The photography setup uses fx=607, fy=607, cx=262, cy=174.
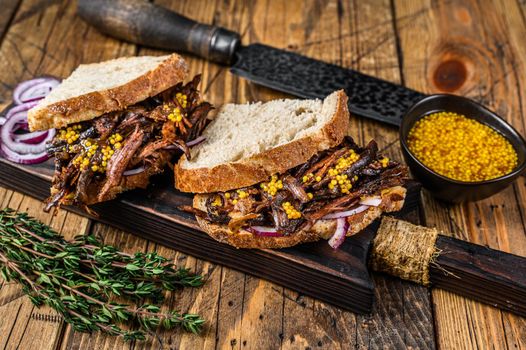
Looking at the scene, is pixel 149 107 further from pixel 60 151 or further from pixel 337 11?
pixel 337 11

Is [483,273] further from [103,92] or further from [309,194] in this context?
[103,92]

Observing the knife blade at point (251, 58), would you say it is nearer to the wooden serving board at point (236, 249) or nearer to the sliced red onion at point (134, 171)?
the wooden serving board at point (236, 249)

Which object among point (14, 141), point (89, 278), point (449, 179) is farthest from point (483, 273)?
point (14, 141)

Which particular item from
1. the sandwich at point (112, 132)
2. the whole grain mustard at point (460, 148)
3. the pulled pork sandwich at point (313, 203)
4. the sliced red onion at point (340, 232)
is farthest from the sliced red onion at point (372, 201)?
the sandwich at point (112, 132)

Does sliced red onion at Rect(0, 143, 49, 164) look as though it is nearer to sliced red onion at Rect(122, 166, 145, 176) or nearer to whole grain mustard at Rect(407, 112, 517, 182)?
sliced red onion at Rect(122, 166, 145, 176)

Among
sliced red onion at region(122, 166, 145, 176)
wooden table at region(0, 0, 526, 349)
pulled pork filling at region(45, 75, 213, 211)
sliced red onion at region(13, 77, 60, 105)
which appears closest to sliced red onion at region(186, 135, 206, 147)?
pulled pork filling at region(45, 75, 213, 211)

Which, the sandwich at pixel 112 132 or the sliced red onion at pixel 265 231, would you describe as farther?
the sandwich at pixel 112 132
